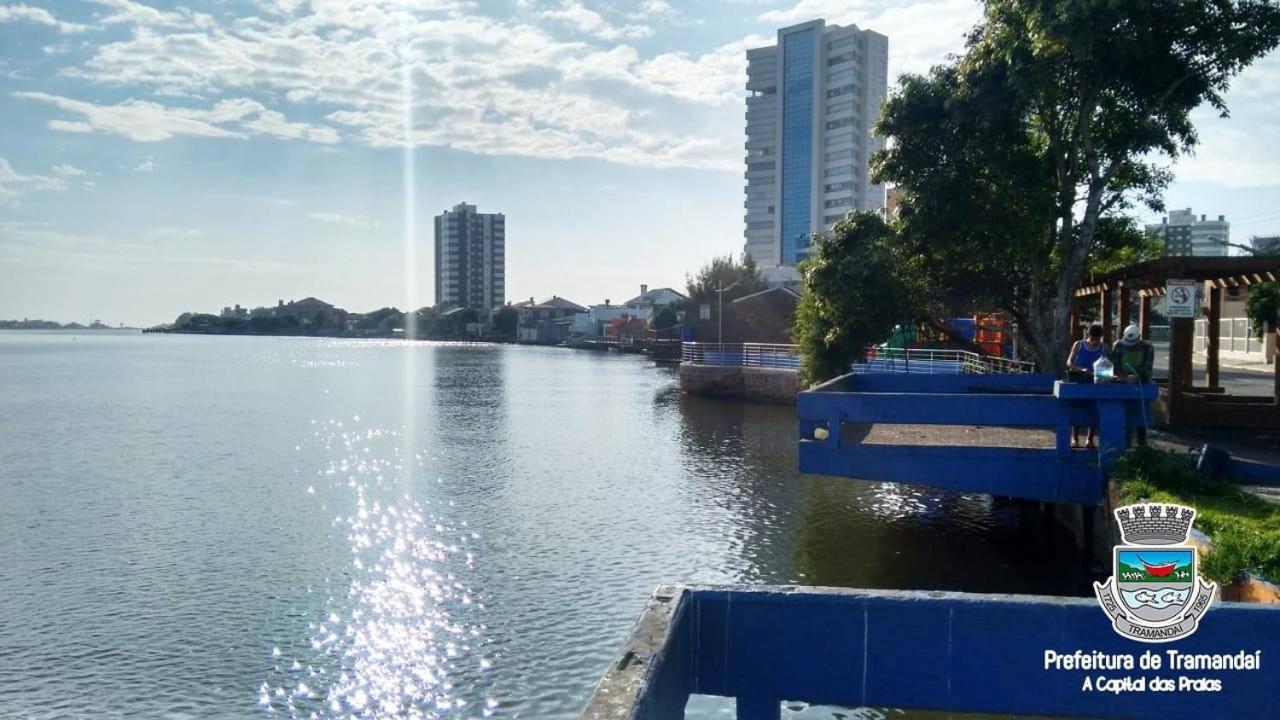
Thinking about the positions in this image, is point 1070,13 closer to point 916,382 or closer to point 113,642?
point 916,382

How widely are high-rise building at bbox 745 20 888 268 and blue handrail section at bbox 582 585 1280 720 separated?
140m

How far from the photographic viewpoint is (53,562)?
1741 cm

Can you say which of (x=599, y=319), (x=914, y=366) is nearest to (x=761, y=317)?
(x=914, y=366)

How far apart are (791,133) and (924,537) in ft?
475

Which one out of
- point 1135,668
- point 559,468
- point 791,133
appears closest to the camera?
point 1135,668

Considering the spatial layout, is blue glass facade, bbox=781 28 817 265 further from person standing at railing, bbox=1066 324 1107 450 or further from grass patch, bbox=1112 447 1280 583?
grass patch, bbox=1112 447 1280 583

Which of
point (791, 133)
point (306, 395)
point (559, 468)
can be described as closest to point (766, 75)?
point (791, 133)

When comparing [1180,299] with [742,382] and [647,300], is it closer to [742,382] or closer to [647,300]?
[742,382]

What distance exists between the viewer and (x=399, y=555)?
58.5 ft

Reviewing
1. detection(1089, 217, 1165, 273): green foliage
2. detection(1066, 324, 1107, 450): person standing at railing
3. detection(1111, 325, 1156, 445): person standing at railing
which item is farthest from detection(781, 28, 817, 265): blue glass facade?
detection(1111, 325, 1156, 445): person standing at railing

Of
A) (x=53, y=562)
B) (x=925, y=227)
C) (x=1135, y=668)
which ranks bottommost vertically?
(x=53, y=562)

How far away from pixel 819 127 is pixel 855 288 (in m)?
134

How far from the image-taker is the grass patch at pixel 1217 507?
7648 millimetres

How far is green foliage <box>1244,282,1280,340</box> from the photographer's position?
40934 mm
